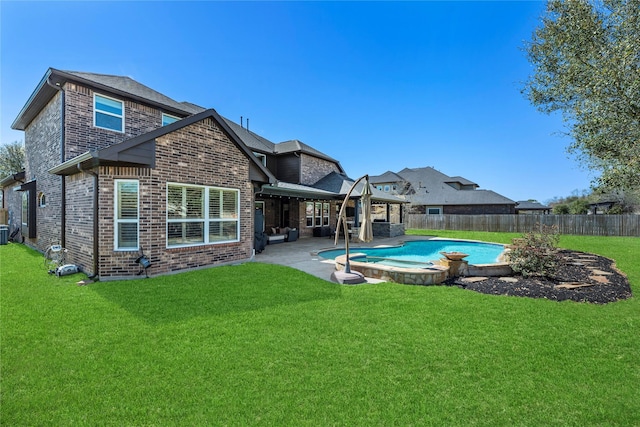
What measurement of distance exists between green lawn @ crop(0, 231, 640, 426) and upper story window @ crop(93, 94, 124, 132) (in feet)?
23.5

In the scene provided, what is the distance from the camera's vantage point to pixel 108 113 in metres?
11.3

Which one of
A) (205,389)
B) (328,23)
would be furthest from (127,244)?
(328,23)

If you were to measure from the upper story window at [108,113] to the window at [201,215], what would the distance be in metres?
5.47

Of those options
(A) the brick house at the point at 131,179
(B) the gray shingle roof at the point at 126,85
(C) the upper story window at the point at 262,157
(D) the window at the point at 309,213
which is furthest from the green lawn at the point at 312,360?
(C) the upper story window at the point at 262,157

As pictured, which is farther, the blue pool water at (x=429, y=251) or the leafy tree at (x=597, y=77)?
the blue pool water at (x=429, y=251)

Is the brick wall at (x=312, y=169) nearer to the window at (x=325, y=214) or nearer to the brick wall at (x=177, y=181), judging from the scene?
the window at (x=325, y=214)

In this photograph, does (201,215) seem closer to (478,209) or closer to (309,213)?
(309,213)

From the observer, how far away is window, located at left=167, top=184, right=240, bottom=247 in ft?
28.3

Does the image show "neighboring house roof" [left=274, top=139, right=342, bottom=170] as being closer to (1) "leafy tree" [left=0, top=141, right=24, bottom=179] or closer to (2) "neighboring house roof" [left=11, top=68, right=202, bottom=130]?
(2) "neighboring house roof" [left=11, top=68, right=202, bottom=130]

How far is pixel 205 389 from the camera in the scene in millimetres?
3152

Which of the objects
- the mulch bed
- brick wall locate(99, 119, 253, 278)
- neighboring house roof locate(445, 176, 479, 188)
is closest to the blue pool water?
the mulch bed

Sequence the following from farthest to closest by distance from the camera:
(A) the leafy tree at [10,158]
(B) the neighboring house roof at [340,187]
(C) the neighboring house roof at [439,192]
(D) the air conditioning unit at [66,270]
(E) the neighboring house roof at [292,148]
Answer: (C) the neighboring house roof at [439,192] → (A) the leafy tree at [10,158] → (E) the neighboring house roof at [292,148] → (B) the neighboring house roof at [340,187] → (D) the air conditioning unit at [66,270]

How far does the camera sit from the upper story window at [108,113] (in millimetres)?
10914

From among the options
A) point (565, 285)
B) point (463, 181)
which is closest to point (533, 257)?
point (565, 285)
